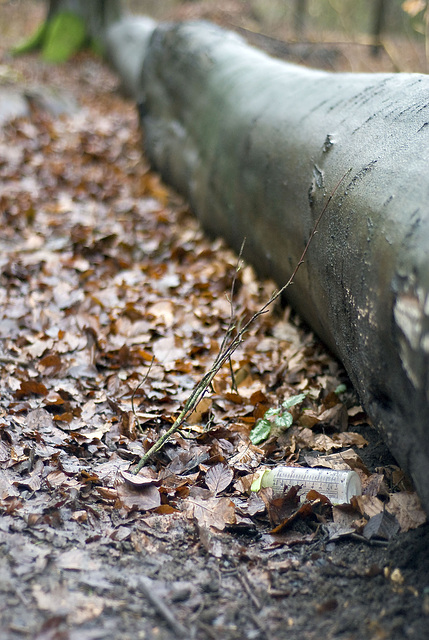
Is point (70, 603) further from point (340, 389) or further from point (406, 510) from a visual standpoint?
point (340, 389)

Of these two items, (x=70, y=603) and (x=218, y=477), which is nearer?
(x=70, y=603)

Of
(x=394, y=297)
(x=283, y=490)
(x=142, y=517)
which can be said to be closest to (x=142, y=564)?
(x=142, y=517)

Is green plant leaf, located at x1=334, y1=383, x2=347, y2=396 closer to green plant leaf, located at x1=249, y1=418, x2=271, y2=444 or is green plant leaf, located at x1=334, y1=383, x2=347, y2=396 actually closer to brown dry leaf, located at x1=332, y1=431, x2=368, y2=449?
brown dry leaf, located at x1=332, y1=431, x2=368, y2=449

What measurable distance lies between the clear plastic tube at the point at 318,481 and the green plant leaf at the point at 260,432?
305 millimetres

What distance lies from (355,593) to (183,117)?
4.82m

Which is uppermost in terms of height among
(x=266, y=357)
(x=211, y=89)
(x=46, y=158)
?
(x=211, y=89)

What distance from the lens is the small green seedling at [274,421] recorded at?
257cm

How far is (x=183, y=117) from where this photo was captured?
5590 millimetres

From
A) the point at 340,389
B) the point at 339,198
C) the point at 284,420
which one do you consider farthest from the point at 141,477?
the point at 339,198

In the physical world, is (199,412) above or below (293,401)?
below

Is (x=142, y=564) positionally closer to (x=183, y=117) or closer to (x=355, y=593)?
(x=355, y=593)

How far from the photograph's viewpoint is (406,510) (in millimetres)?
2008

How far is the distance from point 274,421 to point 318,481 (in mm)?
482

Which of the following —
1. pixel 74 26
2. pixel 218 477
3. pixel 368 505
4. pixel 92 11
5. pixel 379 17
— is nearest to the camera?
pixel 368 505
